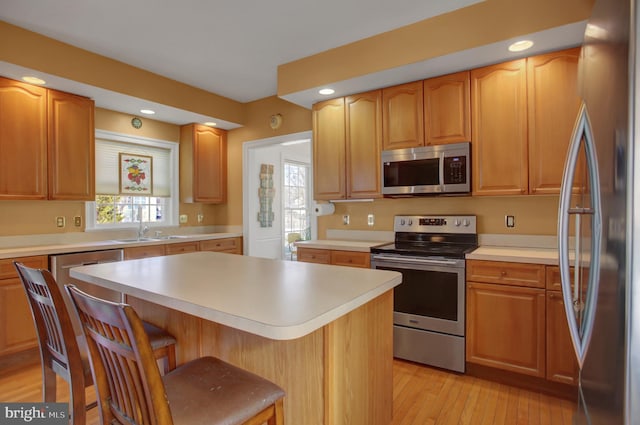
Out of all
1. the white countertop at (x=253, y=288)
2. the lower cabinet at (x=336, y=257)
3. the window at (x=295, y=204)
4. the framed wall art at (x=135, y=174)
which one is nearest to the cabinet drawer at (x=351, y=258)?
the lower cabinet at (x=336, y=257)

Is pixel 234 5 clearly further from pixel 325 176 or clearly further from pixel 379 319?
pixel 379 319

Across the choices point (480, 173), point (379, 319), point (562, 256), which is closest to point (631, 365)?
point (562, 256)

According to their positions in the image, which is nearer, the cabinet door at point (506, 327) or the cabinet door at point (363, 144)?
the cabinet door at point (506, 327)

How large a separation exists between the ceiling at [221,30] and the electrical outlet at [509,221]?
1272mm

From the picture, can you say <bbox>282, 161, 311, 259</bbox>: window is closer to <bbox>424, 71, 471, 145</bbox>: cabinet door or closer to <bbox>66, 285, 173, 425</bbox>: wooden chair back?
<bbox>424, 71, 471, 145</bbox>: cabinet door

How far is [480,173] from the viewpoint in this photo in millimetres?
2717

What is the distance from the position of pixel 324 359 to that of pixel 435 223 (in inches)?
85.6

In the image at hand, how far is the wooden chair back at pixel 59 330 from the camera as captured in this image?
132 cm

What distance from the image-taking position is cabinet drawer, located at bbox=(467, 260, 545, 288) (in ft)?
7.42

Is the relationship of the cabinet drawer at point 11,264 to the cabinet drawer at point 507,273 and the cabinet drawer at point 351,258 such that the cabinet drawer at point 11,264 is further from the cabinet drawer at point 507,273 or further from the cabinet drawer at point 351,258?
the cabinet drawer at point 507,273

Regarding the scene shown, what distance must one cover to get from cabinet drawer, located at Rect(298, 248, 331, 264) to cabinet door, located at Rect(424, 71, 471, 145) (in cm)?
135

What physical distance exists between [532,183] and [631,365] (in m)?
2.06

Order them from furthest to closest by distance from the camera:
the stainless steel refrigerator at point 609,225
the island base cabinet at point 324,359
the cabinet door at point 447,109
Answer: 1. the cabinet door at point 447,109
2. the island base cabinet at point 324,359
3. the stainless steel refrigerator at point 609,225

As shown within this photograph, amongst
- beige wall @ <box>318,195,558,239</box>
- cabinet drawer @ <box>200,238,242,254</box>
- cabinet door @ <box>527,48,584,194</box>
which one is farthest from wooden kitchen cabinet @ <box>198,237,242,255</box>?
cabinet door @ <box>527,48,584,194</box>
